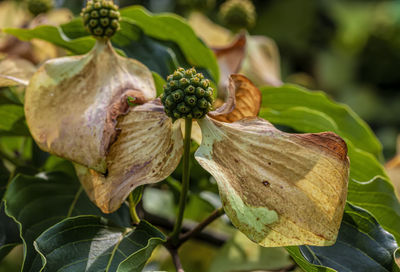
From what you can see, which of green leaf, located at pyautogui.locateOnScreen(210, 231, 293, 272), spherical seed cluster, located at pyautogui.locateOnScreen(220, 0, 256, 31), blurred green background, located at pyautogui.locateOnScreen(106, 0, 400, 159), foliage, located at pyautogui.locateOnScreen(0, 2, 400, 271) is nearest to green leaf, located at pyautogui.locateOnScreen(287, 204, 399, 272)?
foliage, located at pyautogui.locateOnScreen(0, 2, 400, 271)

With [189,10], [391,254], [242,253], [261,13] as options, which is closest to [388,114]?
[261,13]

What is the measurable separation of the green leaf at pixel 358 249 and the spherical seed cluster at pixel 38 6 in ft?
2.23

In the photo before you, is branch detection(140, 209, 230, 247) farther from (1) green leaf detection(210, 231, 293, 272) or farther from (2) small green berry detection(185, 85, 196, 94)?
(2) small green berry detection(185, 85, 196, 94)

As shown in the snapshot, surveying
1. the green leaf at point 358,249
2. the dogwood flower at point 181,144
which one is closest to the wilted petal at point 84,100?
the dogwood flower at point 181,144

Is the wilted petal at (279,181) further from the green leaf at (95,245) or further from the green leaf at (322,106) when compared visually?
the green leaf at (322,106)

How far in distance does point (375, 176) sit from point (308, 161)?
6.8 inches

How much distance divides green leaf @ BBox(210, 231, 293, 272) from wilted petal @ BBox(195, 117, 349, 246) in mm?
317

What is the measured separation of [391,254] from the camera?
0.50 meters

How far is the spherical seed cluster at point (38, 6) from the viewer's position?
0.95 meters

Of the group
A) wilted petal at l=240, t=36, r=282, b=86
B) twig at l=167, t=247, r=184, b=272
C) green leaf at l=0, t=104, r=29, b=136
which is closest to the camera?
twig at l=167, t=247, r=184, b=272

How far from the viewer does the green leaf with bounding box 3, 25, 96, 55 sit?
2.05ft

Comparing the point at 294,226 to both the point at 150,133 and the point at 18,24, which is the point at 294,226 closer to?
the point at 150,133

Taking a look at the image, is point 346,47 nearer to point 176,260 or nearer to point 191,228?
point 191,228

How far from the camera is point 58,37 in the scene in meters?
Result: 0.64
